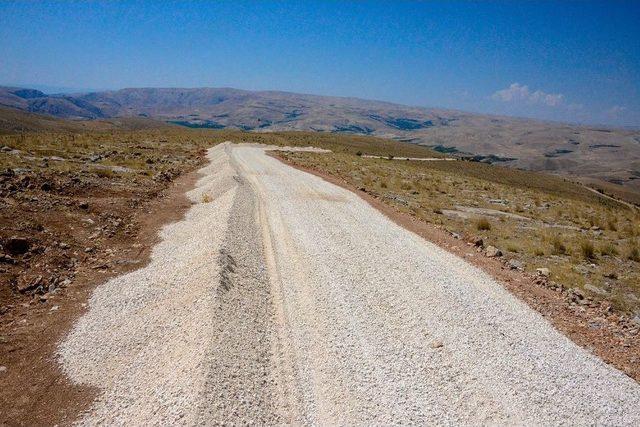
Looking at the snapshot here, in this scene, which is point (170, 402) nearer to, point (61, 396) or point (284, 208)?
point (61, 396)

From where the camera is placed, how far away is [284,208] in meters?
18.2

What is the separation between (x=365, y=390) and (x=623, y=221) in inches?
1008

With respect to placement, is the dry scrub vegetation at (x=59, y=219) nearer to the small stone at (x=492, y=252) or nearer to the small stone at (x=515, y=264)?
the small stone at (x=492, y=252)

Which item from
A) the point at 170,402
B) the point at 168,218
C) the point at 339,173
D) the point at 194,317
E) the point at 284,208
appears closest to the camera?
the point at 170,402

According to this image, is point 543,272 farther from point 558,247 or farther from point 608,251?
point 608,251

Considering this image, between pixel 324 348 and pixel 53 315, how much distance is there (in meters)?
6.23

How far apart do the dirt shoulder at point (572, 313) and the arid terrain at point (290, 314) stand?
65 mm

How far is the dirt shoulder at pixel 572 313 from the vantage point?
26.6ft

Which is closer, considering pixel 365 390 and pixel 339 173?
pixel 365 390

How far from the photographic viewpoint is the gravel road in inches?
238

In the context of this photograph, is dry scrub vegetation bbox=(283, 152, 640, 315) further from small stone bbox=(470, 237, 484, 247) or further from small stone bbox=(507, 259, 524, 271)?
small stone bbox=(470, 237, 484, 247)

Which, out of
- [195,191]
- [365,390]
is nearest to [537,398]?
[365,390]

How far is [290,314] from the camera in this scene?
8.80 meters

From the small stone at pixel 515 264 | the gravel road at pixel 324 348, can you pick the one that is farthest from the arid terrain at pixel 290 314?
the small stone at pixel 515 264
